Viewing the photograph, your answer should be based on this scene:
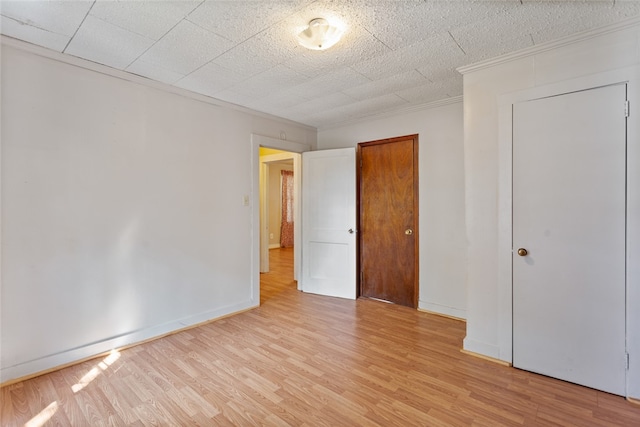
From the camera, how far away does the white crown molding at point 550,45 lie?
6.18 ft

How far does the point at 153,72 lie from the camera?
259 cm

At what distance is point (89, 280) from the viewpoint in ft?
8.00

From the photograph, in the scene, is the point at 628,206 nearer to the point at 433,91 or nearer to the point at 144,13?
the point at 433,91

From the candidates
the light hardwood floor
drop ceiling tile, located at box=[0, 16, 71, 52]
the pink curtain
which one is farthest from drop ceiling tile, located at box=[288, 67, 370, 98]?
the pink curtain

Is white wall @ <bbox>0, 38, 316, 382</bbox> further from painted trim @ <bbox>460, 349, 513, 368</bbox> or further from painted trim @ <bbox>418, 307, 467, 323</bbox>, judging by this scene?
painted trim @ <bbox>460, 349, 513, 368</bbox>

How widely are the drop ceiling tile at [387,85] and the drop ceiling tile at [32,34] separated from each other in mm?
2344

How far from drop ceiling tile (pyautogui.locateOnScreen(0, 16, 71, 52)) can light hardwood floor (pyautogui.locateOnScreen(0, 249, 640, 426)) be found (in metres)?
2.45

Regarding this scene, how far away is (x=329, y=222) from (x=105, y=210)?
2581mm

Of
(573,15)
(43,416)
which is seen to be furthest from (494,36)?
(43,416)

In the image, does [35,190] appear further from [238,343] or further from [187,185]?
[238,343]

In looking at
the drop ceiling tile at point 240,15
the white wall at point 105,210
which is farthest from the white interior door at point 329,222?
A: the drop ceiling tile at point 240,15

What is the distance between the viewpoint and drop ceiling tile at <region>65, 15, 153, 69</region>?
194 centimetres

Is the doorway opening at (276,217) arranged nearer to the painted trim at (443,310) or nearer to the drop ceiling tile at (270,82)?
the drop ceiling tile at (270,82)

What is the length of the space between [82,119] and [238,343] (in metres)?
2.32
